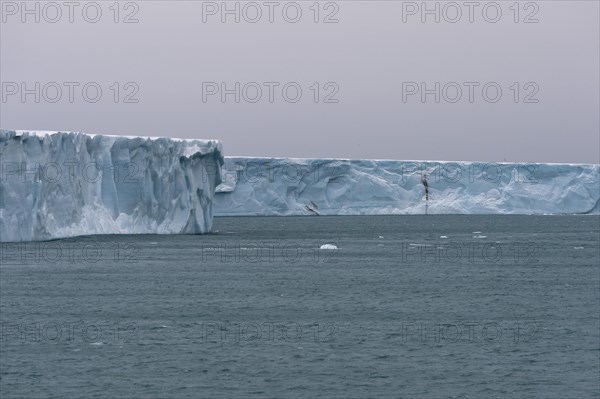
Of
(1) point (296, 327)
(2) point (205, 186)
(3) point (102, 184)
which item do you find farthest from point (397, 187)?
(1) point (296, 327)

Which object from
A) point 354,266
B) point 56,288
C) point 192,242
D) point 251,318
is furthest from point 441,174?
point 251,318

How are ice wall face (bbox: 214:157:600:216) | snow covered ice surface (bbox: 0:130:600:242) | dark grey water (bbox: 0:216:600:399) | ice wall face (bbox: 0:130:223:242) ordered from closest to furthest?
dark grey water (bbox: 0:216:600:399)
ice wall face (bbox: 0:130:223:242)
snow covered ice surface (bbox: 0:130:600:242)
ice wall face (bbox: 214:157:600:216)

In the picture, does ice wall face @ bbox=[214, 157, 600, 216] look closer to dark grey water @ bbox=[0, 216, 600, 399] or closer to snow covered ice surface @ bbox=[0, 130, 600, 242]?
snow covered ice surface @ bbox=[0, 130, 600, 242]

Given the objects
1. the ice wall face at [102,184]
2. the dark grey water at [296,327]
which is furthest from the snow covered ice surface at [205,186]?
the dark grey water at [296,327]

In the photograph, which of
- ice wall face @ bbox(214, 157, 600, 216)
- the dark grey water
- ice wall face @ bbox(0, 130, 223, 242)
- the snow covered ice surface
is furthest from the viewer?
ice wall face @ bbox(214, 157, 600, 216)

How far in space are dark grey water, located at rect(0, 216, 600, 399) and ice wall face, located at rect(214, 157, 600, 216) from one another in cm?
1589

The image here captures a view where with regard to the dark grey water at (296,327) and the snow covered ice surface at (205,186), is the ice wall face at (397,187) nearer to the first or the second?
the snow covered ice surface at (205,186)

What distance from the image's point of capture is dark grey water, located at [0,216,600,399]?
Answer: 8180 mm

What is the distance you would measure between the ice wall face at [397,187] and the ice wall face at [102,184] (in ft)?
29.7

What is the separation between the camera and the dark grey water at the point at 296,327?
322 inches

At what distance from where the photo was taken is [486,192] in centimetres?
3903

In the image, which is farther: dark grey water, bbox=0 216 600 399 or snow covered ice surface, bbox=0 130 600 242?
snow covered ice surface, bbox=0 130 600 242

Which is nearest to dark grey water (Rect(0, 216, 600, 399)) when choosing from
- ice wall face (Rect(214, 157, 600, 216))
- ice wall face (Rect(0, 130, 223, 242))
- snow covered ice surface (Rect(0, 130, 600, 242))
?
ice wall face (Rect(0, 130, 223, 242))

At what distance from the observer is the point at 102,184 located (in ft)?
78.2
